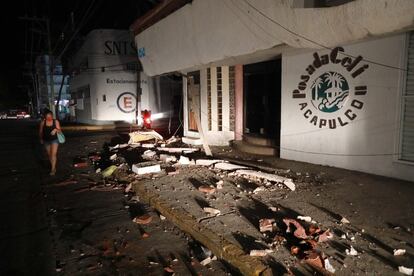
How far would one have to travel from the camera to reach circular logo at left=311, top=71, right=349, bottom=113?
7.49 meters

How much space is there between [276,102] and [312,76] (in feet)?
8.24

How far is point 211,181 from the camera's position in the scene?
23.4 ft

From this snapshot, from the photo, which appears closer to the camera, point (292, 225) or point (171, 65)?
point (292, 225)

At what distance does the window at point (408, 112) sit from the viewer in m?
6.22

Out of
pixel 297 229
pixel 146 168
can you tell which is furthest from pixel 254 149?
pixel 297 229

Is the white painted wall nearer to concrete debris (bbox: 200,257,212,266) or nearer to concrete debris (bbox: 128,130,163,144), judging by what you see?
concrete debris (bbox: 128,130,163,144)

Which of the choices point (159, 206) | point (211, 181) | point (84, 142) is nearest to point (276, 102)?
point (211, 181)

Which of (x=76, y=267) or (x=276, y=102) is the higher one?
(x=276, y=102)

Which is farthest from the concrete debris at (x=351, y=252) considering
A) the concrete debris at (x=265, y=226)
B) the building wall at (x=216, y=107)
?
the building wall at (x=216, y=107)

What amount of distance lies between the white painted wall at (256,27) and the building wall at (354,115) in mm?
1189

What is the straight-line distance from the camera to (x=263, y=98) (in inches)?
436

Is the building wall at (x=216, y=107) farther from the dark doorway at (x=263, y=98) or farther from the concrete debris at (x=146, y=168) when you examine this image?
the concrete debris at (x=146, y=168)

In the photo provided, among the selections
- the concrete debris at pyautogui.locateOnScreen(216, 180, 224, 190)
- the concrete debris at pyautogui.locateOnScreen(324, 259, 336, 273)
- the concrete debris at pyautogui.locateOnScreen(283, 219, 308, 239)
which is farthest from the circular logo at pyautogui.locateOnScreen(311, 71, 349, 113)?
the concrete debris at pyautogui.locateOnScreen(324, 259, 336, 273)

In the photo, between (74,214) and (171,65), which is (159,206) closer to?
(74,214)
